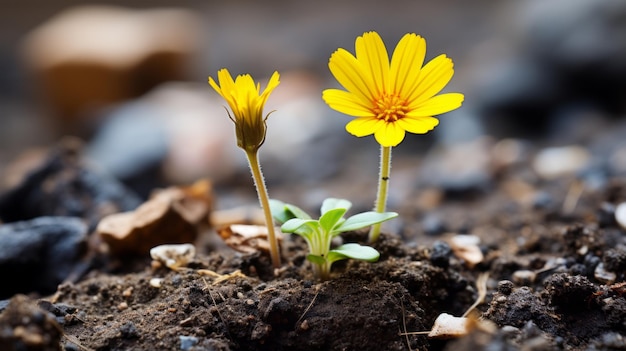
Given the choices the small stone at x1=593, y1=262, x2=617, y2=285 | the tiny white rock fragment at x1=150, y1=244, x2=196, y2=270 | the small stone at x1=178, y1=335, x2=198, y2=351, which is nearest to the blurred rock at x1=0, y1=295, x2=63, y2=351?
the small stone at x1=178, y1=335, x2=198, y2=351

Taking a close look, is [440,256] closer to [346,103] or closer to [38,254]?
[346,103]

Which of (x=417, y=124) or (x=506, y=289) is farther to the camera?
(x=506, y=289)

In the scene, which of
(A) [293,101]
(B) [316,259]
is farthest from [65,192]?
(A) [293,101]

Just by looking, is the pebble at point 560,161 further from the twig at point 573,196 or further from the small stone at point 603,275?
the small stone at point 603,275

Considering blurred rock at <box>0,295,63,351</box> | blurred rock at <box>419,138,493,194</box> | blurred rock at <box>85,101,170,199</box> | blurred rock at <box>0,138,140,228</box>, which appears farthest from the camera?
blurred rock at <box>85,101,170,199</box>

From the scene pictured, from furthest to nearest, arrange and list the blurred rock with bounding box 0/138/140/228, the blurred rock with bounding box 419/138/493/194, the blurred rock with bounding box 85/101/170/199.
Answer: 1. the blurred rock with bounding box 85/101/170/199
2. the blurred rock with bounding box 419/138/493/194
3. the blurred rock with bounding box 0/138/140/228

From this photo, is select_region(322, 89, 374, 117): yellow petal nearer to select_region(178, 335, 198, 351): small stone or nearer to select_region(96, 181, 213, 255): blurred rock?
select_region(178, 335, 198, 351): small stone

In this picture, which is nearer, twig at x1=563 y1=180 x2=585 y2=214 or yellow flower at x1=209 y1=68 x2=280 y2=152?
yellow flower at x1=209 y1=68 x2=280 y2=152
